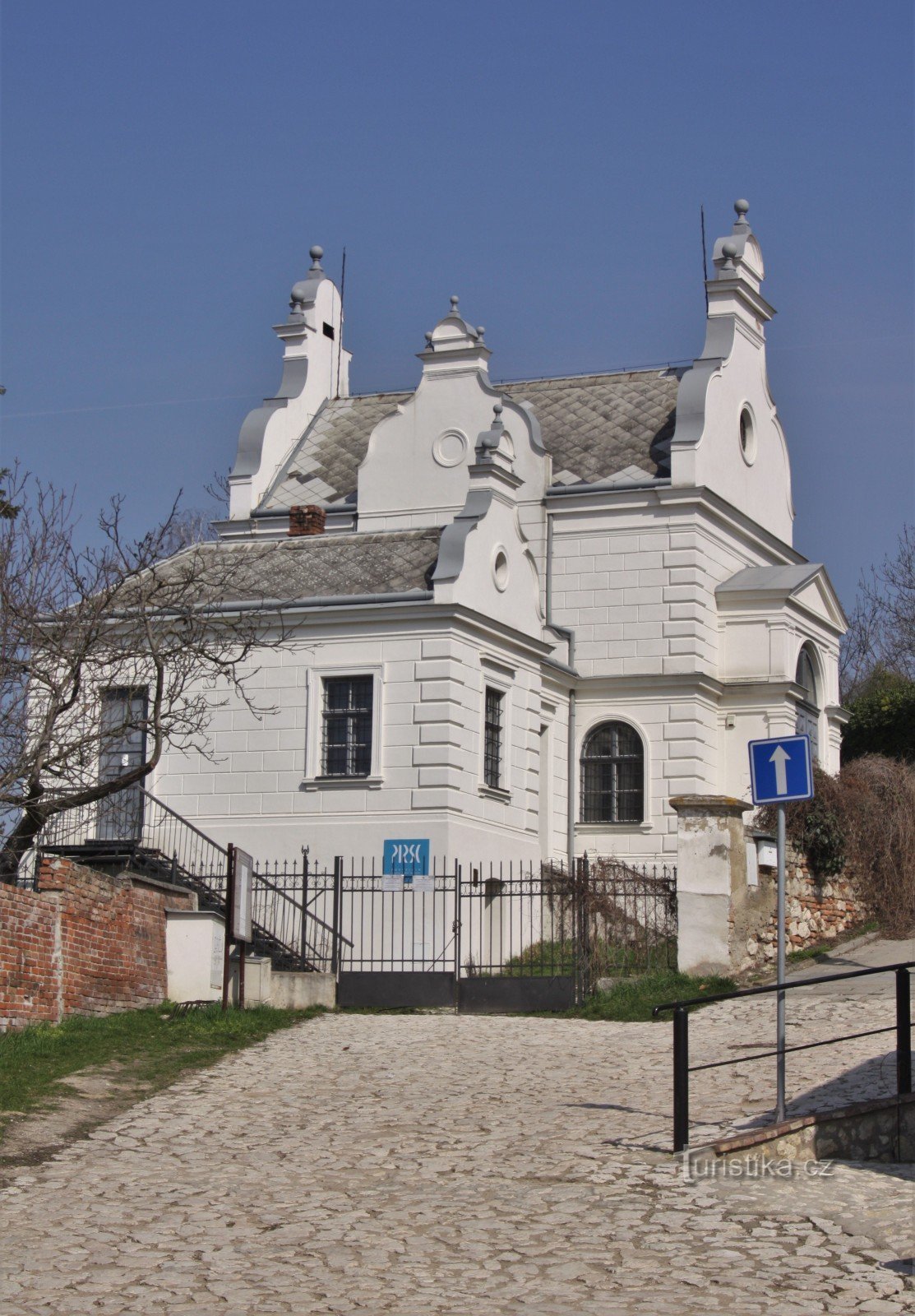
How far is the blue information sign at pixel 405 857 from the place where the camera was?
2692cm

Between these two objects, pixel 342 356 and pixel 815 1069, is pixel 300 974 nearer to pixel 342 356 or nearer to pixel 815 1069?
pixel 815 1069

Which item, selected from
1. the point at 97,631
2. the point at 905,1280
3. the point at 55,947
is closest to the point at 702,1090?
the point at 905,1280

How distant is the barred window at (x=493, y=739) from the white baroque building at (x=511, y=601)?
0.09m

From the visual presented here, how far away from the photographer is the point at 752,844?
24.3 m

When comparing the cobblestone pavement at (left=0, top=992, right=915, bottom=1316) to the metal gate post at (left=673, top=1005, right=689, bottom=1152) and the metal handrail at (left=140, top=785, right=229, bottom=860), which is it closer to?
the metal gate post at (left=673, top=1005, right=689, bottom=1152)

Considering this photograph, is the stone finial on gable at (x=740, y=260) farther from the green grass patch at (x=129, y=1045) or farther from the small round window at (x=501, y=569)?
the green grass patch at (x=129, y=1045)

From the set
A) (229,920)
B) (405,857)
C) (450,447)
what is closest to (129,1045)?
(229,920)

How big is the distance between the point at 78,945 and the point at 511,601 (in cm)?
1164

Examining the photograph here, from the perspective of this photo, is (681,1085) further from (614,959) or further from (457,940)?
(614,959)

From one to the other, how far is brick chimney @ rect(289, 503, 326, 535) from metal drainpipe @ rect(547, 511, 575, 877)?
4280 millimetres

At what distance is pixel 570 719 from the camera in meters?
33.9

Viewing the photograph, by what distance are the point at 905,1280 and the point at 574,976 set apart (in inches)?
525

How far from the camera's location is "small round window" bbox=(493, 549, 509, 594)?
97.1ft
